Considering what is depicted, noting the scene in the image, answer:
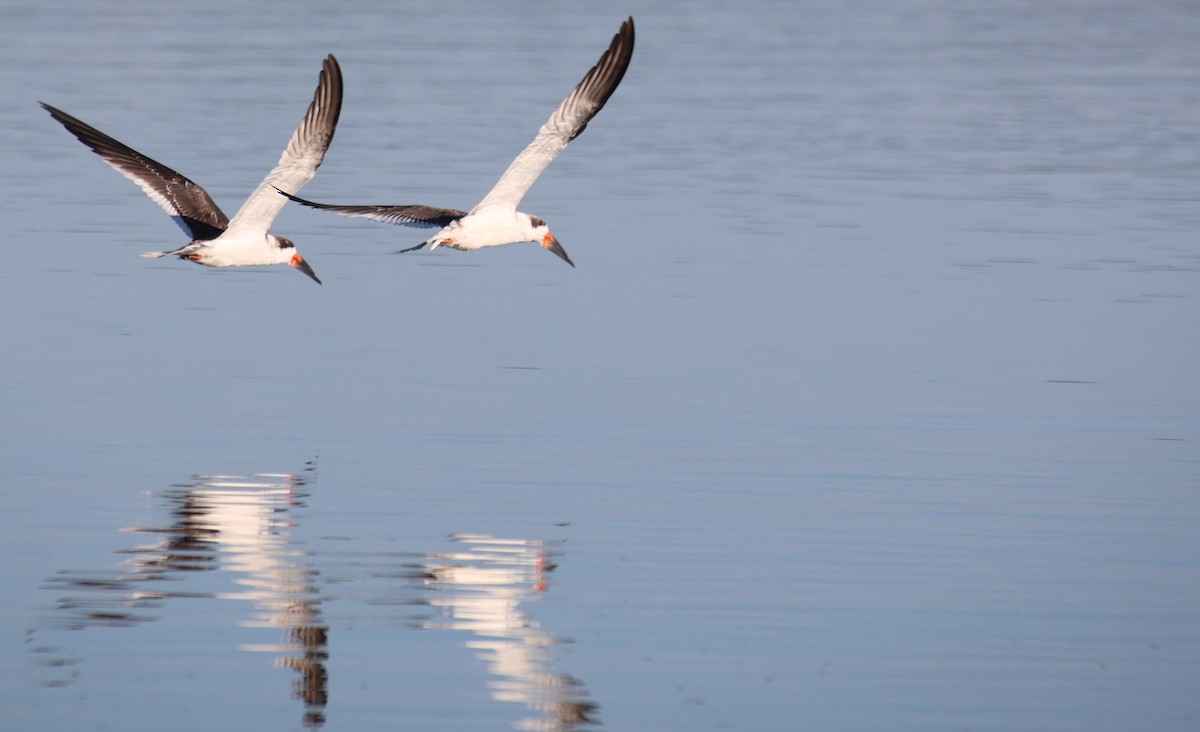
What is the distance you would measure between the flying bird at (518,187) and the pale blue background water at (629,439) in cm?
112

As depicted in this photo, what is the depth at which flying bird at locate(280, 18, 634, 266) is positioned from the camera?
58.5ft

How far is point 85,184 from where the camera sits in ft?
93.3

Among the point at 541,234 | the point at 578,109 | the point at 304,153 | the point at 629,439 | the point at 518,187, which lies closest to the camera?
the point at 629,439

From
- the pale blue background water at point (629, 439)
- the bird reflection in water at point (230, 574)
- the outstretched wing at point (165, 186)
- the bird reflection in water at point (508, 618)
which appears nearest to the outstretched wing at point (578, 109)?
the pale blue background water at point (629, 439)

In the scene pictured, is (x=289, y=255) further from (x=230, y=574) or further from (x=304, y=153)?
(x=230, y=574)

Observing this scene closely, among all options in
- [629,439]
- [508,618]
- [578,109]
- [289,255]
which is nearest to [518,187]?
[578,109]

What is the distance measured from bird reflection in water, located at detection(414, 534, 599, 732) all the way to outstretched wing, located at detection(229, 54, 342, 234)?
18.4 feet

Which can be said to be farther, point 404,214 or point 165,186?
point 165,186

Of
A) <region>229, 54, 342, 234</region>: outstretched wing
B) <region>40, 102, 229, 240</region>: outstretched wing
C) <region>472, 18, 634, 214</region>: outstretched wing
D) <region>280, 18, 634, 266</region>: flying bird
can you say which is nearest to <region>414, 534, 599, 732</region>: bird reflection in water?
<region>280, 18, 634, 266</region>: flying bird

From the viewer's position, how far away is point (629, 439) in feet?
52.7

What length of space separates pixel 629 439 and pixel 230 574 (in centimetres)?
425

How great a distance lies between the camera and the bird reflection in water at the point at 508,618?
1084 cm

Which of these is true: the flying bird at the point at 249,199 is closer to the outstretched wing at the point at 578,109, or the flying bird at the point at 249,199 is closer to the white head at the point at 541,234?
the outstretched wing at the point at 578,109

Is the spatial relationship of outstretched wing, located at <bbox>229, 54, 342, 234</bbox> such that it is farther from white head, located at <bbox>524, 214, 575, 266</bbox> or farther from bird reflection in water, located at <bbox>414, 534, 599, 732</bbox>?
bird reflection in water, located at <bbox>414, 534, 599, 732</bbox>
